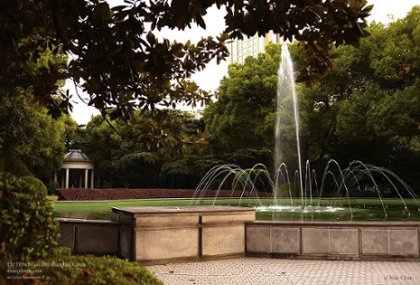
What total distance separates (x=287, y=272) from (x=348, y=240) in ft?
6.19

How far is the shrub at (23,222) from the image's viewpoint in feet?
12.1

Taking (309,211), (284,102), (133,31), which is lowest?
(309,211)

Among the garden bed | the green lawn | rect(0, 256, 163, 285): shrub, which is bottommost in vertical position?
the green lawn

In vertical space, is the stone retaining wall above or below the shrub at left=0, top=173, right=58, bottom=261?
below

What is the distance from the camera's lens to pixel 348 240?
909cm

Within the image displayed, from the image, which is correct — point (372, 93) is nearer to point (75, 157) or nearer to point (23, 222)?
point (23, 222)

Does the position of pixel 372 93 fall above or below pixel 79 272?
above

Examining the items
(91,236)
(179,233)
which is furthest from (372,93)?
(91,236)

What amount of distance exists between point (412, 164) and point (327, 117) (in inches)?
391

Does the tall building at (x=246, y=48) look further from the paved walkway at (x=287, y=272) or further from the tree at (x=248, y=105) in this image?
the paved walkway at (x=287, y=272)

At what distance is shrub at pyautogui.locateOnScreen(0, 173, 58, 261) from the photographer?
12.1ft

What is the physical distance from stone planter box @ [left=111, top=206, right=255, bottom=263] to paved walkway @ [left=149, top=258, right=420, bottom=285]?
240 millimetres

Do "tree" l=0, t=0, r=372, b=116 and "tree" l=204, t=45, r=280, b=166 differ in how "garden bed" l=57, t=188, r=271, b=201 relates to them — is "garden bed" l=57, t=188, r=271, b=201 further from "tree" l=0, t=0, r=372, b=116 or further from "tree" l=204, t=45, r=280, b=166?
"tree" l=0, t=0, r=372, b=116

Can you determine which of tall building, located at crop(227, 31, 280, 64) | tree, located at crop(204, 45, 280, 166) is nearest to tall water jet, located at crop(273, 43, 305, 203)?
tree, located at crop(204, 45, 280, 166)
